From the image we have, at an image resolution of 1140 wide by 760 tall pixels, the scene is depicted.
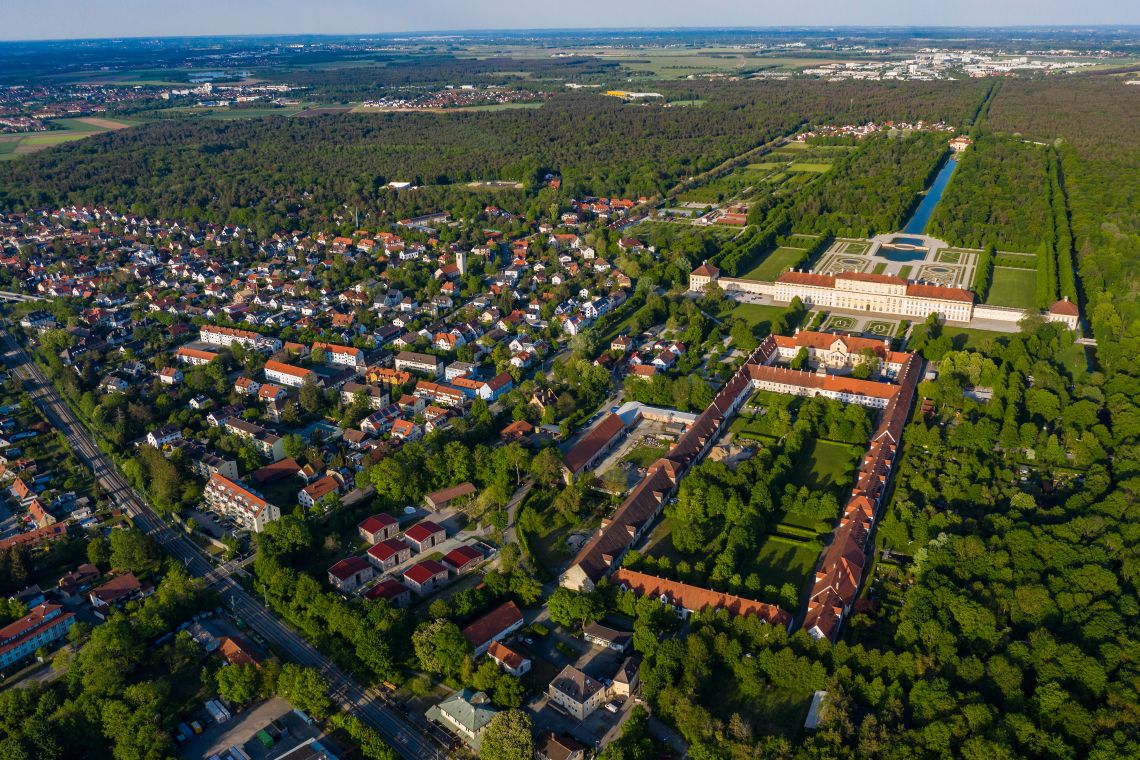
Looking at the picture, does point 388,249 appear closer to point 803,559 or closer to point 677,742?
point 803,559

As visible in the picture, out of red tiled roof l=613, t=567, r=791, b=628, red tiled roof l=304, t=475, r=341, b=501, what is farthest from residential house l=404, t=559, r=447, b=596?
red tiled roof l=304, t=475, r=341, b=501

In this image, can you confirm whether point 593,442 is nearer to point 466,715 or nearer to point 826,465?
point 826,465

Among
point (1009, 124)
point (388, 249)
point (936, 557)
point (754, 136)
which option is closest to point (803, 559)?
point (936, 557)

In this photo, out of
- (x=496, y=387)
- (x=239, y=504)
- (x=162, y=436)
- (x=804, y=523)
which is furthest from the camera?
(x=496, y=387)

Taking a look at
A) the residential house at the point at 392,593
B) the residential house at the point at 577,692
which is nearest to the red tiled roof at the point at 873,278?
the residential house at the point at 392,593

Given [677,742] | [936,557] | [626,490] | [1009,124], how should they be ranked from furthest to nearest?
1. [1009,124]
2. [626,490]
3. [936,557]
4. [677,742]

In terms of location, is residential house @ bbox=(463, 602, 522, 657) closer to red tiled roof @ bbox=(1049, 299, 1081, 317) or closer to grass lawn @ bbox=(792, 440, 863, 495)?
grass lawn @ bbox=(792, 440, 863, 495)

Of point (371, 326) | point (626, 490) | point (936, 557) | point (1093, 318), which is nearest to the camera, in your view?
point (936, 557)

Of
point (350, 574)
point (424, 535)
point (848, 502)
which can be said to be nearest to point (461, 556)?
point (424, 535)
